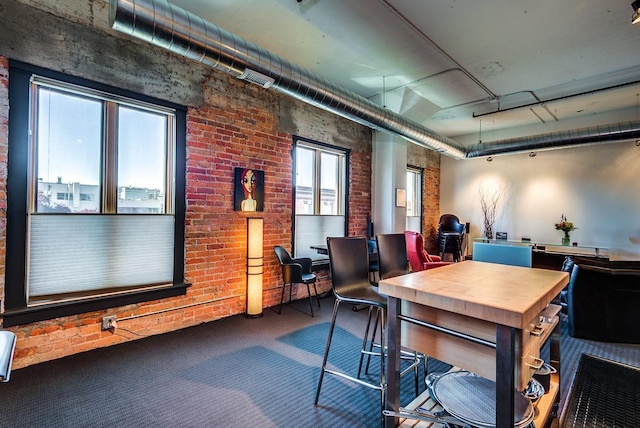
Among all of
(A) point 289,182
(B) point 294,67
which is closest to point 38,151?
(B) point 294,67

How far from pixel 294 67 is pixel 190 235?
2216 mm

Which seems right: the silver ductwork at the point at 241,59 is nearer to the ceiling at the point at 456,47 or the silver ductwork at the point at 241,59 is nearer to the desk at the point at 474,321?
the ceiling at the point at 456,47

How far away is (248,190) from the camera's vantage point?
407cm

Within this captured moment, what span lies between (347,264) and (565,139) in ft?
17.7

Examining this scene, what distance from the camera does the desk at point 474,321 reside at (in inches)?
44.7

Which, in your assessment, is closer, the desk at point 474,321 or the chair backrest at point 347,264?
the desk at point 474,321

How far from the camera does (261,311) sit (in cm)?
402

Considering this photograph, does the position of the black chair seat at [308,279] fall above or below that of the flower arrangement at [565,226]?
below

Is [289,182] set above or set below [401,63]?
below

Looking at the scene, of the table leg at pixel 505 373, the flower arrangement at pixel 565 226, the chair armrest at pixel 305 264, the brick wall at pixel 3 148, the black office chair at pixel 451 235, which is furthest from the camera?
the black office chair at pixel 451 235

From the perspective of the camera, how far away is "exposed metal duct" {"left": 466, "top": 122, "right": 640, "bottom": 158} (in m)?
4.82

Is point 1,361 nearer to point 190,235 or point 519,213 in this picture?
point 190,235

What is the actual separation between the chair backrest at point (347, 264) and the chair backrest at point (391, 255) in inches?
6.1

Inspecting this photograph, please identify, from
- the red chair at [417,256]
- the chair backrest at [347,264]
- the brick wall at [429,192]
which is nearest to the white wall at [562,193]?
the brick wall at [429,192]
